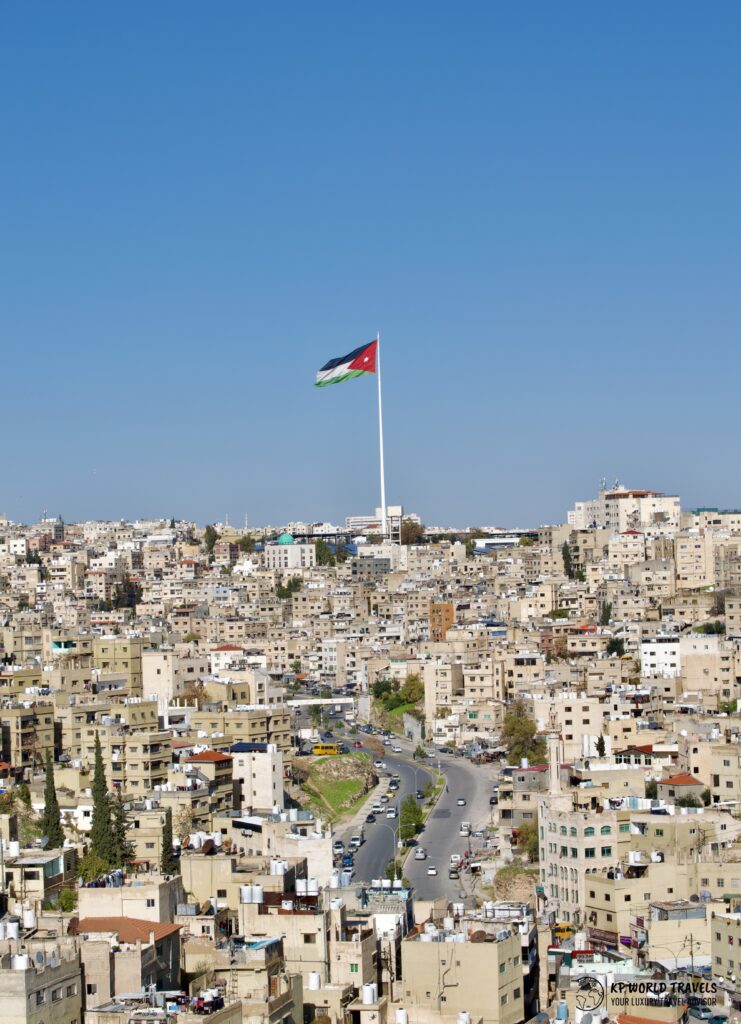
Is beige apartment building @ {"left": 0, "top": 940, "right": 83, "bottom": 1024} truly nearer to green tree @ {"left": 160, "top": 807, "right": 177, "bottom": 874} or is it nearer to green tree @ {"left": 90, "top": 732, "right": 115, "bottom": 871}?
green tree @ {"left": 160, "top": 807, "right": 177, "bottom": 874}

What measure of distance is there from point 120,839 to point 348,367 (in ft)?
144

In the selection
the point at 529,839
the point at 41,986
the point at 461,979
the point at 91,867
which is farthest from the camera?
the point at 529,839

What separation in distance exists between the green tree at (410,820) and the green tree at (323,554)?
5460cm

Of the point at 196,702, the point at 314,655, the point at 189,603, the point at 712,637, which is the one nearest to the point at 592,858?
the point at 196,702

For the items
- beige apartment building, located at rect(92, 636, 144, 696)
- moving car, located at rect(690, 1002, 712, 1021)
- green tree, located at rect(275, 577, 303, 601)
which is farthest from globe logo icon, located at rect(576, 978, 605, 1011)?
green tree, located at rect(275, 577, 303, 601)

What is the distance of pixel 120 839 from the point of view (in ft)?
95.9

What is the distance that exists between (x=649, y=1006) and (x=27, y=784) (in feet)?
61.9

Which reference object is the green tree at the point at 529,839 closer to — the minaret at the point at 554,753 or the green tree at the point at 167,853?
the minaret at the point at 554,753

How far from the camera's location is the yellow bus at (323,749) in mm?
45184

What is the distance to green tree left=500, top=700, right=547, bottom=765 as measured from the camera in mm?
42987

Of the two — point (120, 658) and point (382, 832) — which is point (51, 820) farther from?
point (120, 658)

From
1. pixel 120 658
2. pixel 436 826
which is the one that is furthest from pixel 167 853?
pixel 120 658

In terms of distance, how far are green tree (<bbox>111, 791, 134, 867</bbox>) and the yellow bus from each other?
576 inches

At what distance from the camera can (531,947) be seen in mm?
22703
